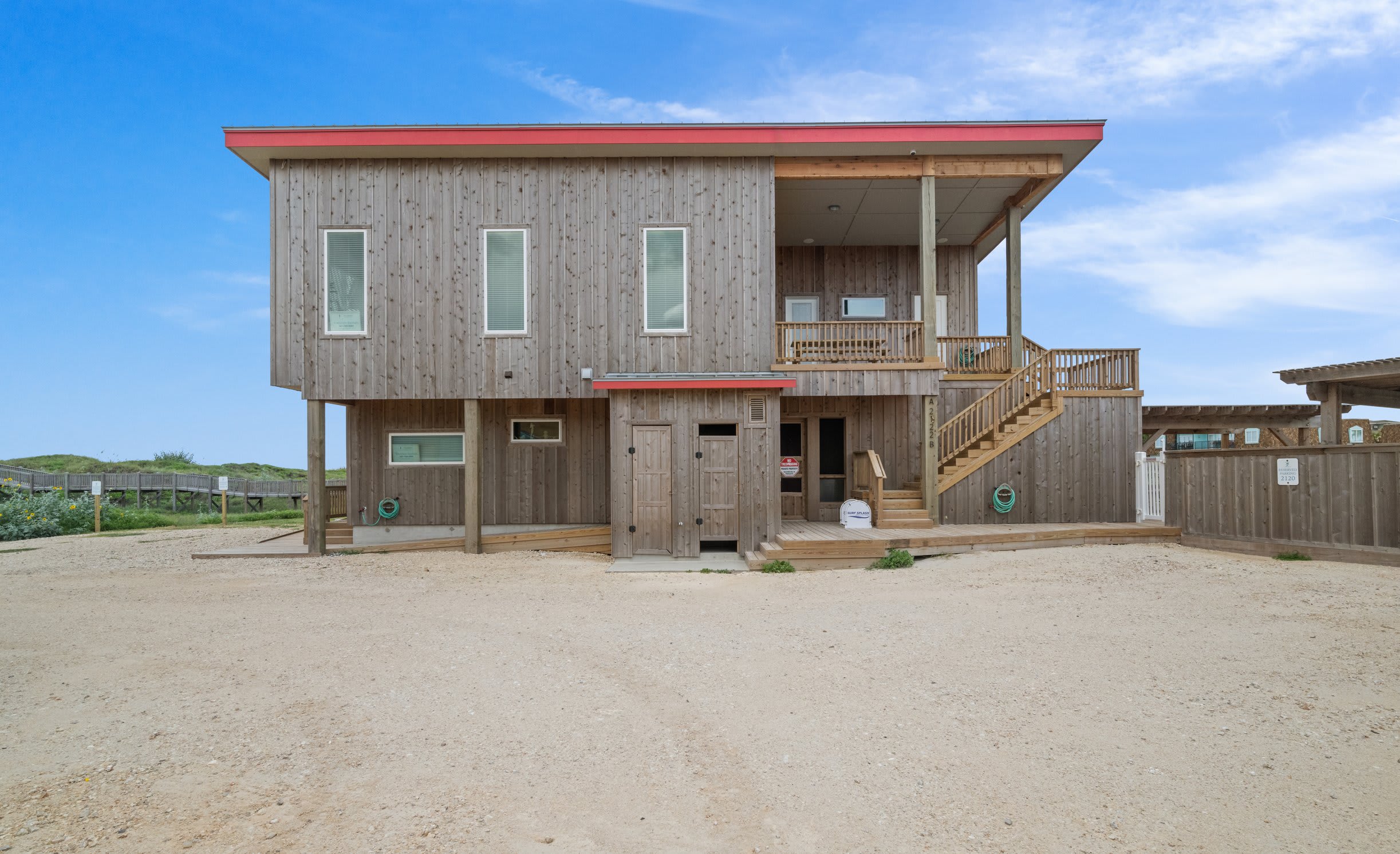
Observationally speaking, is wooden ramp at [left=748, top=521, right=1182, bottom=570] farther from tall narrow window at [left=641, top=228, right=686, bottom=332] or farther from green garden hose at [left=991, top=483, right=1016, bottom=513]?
tall narrow window at [left=641, top=228, right=686, bottom=332]

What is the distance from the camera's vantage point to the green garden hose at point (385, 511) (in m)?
15.0

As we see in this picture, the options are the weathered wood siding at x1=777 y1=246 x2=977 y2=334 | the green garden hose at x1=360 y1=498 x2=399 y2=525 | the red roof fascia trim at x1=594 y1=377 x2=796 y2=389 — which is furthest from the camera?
the weathered wood siding at x1=777 y1=246 x2=977 y2=334

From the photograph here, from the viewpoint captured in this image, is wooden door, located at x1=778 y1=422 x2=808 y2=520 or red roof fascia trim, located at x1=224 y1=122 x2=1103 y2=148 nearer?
red roof fascia trim, located at x1=224 y1=122 x2=1103 y2=148

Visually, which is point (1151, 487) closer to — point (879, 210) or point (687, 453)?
point (879, 210)

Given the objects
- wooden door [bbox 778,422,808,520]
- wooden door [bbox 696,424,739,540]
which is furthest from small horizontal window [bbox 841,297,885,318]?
wooden door [bbox 696,424,739,540]

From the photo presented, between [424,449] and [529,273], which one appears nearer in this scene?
[529,273]

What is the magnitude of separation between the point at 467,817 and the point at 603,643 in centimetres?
330

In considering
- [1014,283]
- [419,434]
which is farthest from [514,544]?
[1014,283]

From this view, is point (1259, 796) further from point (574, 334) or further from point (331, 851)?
point (574, 334)

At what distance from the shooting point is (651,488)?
500 inches

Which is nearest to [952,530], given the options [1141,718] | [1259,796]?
[1141,718]

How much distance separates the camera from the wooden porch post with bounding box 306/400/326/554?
44.5 feet

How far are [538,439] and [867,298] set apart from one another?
7.95 metres

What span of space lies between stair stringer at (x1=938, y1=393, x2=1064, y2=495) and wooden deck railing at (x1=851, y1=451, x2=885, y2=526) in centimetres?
110
